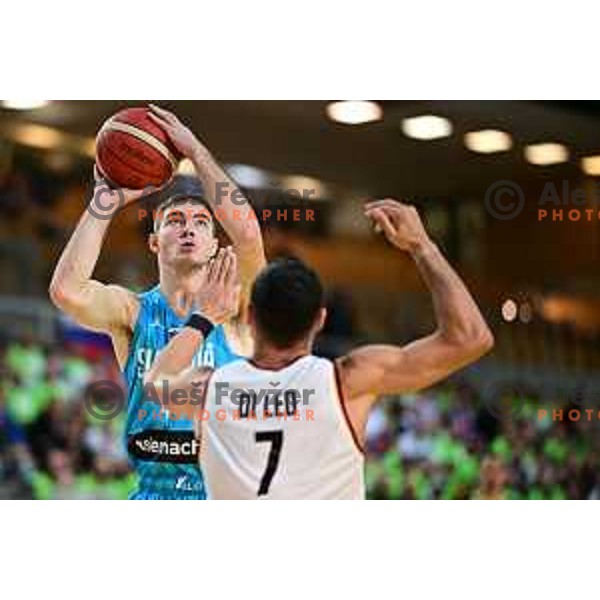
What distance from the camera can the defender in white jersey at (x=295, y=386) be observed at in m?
5.56

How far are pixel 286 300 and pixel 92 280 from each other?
0.79m

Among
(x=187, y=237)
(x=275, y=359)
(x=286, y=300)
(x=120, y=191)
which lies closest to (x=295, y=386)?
(x=275, y=359)

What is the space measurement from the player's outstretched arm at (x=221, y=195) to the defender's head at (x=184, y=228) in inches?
2.0

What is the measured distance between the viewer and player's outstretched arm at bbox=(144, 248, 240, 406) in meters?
5.64

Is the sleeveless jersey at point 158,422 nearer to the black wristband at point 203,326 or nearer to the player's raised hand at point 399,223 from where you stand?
the black wristband at point 203,326

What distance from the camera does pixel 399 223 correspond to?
5738 millimetres

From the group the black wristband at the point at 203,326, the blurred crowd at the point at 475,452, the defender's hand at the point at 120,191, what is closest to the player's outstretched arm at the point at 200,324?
the black wristband at the point at 203,326

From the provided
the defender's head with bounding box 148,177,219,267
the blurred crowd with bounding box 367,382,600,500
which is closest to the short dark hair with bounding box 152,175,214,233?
the defender's head with bounding box 148,177,219,267

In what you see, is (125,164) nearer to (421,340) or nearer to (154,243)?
(154,243)

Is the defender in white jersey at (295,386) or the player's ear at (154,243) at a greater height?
the player's ear at (154,243)

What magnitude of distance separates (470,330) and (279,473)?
3.15ft

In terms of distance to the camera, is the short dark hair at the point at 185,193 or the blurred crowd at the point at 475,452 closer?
the short dark hair at the point at 185,193
